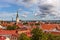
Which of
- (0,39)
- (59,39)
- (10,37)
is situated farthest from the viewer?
(10,37)

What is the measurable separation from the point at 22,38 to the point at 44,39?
400 cm

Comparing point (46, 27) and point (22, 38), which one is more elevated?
point (22, 38)

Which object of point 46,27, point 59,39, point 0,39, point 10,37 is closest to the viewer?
point 0,39

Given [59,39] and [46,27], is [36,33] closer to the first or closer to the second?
[59,39]

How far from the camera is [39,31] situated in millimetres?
35281

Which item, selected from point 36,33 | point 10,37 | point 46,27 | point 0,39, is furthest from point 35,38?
point 46,27

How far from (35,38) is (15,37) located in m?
12.7

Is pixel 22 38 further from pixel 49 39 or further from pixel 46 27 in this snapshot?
pixel 46 27

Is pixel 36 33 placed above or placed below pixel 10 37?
above

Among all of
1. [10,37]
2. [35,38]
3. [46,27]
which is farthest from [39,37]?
[46,27]

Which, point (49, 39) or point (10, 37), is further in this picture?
point (10, 37)

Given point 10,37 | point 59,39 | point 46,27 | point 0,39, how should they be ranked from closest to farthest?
point 0,39, point 59,39, point 10,37, point 46,27

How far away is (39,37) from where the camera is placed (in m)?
34.6

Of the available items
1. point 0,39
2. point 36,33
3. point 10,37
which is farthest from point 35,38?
point 10,37
